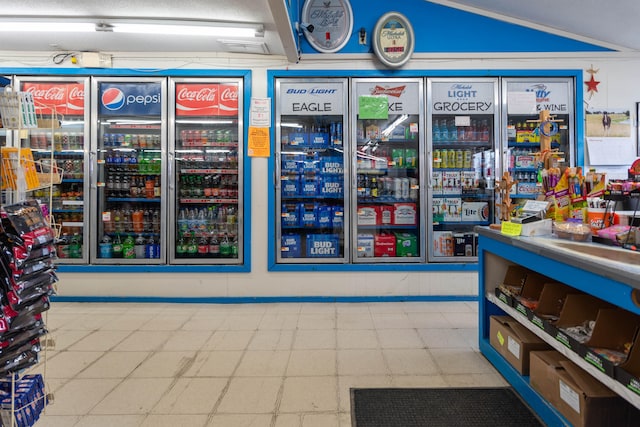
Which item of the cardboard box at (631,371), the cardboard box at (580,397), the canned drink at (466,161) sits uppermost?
the canned drink at (466,161)

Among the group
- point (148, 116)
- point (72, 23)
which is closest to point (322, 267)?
point (148, 116)

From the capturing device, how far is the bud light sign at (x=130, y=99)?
453cm

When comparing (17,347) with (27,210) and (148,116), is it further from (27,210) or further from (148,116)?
(148,116)

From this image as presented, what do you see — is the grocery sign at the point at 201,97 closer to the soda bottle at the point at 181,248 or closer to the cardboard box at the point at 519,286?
the soda bottle at the point at 181,248

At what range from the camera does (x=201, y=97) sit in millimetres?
4520

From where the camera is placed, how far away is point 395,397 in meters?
2.36

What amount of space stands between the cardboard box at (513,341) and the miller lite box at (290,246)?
2.35 meters

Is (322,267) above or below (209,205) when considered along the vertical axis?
below

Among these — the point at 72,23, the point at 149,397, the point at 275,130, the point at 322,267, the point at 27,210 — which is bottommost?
the point at 149,397

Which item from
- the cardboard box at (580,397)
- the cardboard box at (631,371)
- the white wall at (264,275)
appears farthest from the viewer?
the white wall at (264,275)

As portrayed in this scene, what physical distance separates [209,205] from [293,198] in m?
1.09

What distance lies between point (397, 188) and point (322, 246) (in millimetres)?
1164

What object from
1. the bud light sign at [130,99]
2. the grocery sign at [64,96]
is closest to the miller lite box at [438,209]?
the bud light sign at [130,99]

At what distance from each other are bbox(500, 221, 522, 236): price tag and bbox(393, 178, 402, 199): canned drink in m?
2.09
